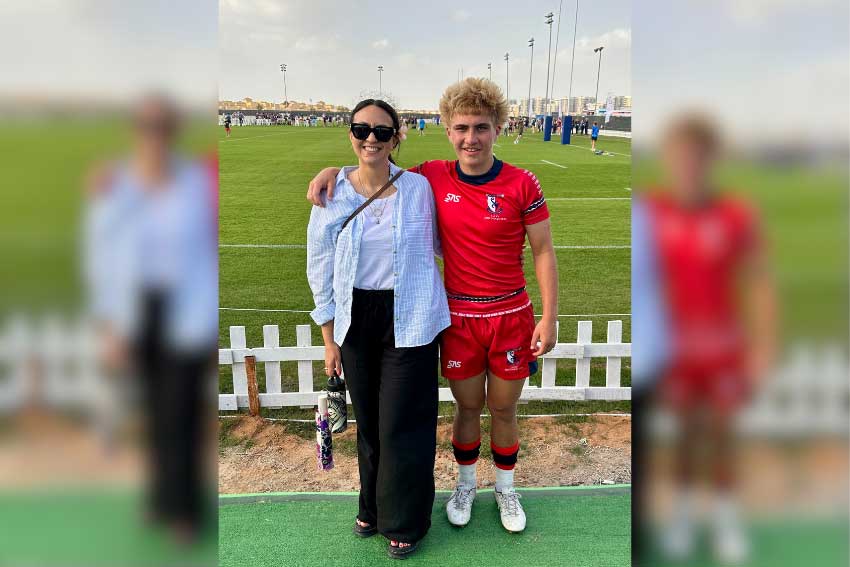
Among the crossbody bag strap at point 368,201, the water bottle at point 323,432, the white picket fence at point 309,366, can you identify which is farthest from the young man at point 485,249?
the white picket fence at point 309,366

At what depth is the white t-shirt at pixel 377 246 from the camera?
2.45 metres

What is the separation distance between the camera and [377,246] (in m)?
2.46

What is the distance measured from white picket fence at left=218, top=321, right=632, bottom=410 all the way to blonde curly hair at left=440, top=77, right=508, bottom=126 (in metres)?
2.14

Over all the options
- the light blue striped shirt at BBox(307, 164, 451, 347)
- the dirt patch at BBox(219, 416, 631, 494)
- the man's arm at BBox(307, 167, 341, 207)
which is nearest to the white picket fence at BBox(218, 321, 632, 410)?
the dirt patch at BBox(219, 416, 631, 494)

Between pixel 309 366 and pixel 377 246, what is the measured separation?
2037 mm
